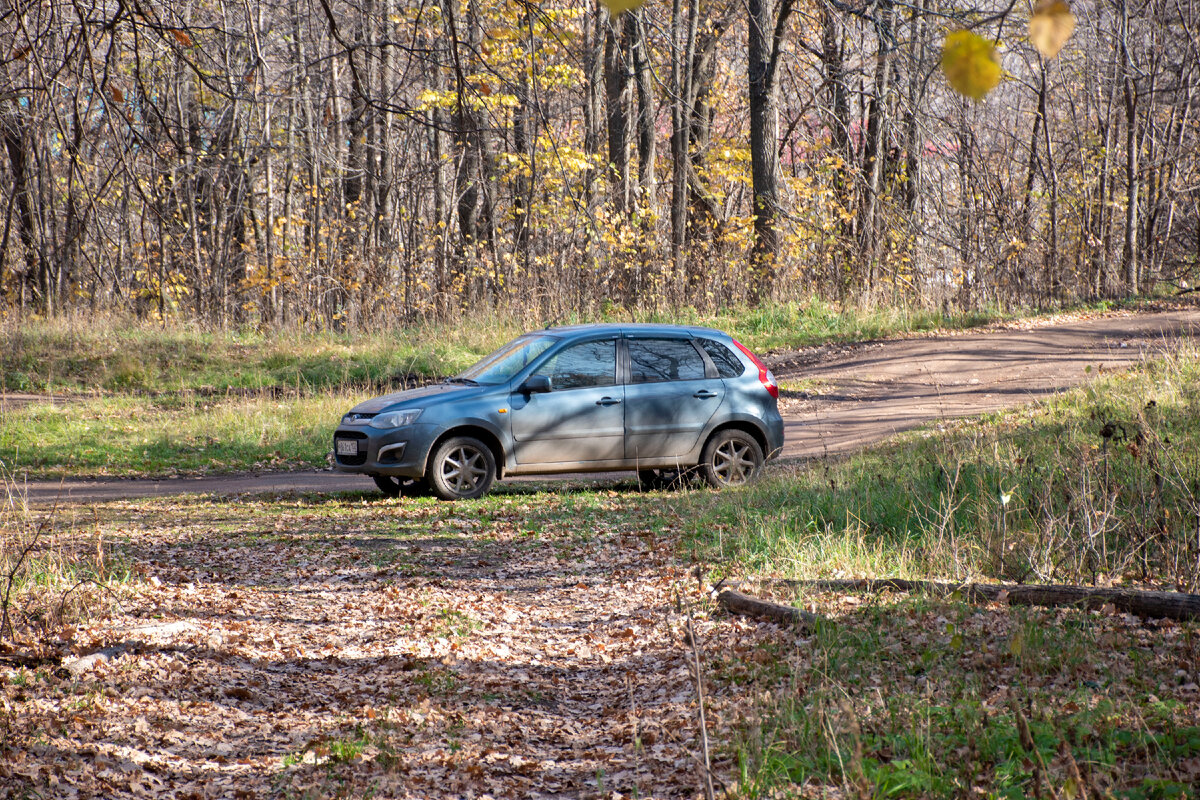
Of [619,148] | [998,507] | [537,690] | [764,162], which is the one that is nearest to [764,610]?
[537,690]

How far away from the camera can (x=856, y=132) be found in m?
29.9

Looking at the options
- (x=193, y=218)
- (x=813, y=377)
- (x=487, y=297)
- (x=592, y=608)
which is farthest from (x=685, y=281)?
(x=592, y=608)

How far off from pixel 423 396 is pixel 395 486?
1.25m

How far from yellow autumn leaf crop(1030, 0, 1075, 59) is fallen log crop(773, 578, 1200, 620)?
4122 millimetres

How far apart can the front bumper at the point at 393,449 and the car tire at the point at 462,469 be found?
0.19 m

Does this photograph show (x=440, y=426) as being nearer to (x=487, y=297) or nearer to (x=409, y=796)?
(x=409, y=796)

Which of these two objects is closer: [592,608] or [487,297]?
[592,608]

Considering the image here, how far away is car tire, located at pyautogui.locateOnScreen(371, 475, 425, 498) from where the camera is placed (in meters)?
10.9

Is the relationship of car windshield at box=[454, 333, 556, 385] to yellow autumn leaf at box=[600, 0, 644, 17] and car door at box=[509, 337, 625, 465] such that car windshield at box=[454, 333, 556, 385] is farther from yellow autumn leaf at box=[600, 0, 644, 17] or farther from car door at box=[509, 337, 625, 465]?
yellow autumn leaf at box=[600, 0, 644, 17]

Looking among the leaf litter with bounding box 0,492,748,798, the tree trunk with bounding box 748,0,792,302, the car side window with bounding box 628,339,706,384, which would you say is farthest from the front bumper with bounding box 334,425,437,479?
the tree trunk with bounding box 748,0,792,302

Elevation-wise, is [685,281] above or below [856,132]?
below

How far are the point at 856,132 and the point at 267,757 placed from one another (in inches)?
1131

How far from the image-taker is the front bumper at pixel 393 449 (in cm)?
1016

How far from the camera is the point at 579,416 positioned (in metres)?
10.7
